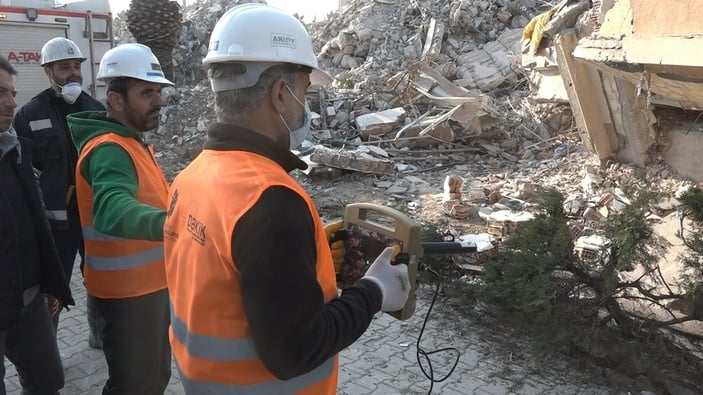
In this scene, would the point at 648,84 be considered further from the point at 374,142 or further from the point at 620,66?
the point at 374,142

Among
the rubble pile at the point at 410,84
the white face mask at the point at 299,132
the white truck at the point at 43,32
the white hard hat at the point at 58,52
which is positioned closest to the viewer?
the white face mask at the point at 299,132

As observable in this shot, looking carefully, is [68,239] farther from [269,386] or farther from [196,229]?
[269,386]

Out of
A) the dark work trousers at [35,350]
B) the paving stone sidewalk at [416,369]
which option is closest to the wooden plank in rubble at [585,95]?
the paving stone sidewalk at [416,369]

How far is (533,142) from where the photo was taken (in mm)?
11320

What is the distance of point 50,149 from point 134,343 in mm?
2010

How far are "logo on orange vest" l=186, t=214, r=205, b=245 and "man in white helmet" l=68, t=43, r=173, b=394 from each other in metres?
1.07

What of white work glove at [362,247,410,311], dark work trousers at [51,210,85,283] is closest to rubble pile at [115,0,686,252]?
white work glove at [362,247,410,311]

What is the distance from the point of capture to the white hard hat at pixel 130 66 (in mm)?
2803

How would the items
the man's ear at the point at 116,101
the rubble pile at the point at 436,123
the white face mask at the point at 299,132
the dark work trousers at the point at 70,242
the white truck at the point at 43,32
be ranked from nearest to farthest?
the white face mask at the point at 299,132 < the man's ear at the point at 116,101 < the dark work trousers at the point at 70,242 < the white truck at the point at 43,32 < the rubble pile at the point at 436,123

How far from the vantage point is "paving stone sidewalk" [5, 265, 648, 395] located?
11.8 ft

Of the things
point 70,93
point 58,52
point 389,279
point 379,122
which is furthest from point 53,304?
point 379,122

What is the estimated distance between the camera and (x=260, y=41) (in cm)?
147

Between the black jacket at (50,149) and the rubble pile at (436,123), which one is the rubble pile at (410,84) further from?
the black jacket at (50,149)

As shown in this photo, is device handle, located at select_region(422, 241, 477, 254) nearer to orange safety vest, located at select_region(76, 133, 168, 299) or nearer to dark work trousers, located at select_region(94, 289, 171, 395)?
orange safety vest, located at select_region(76, 133, 168, 299)
